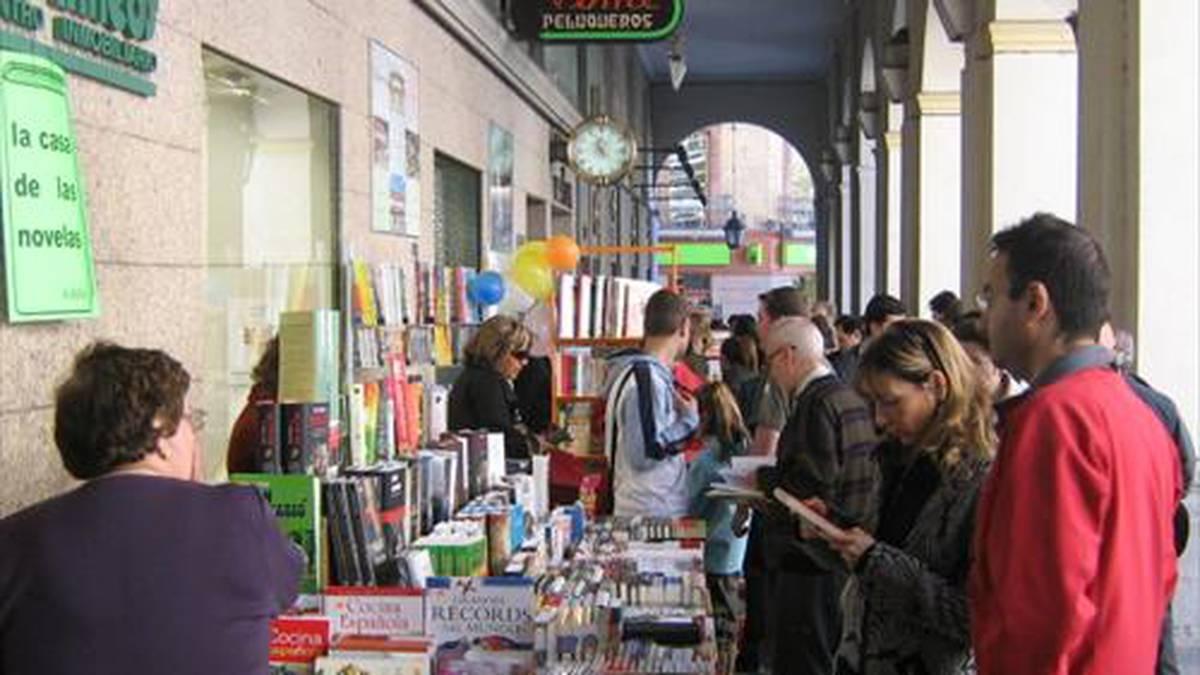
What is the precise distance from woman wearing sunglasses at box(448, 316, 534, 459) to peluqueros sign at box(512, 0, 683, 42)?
301 centimetres

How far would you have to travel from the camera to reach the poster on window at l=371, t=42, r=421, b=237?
6.67 meters

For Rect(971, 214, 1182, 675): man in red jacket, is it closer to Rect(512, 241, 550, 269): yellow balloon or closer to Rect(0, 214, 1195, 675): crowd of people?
Rect(0, 214, 1195, 675): crowd of people

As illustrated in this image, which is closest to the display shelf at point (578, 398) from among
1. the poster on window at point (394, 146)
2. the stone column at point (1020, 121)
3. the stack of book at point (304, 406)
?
the poster on window at point (394, 146)

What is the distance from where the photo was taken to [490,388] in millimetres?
7102

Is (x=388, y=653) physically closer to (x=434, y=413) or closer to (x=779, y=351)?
(x=434, y=413)

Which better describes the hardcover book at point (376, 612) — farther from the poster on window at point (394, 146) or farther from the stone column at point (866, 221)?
the stone column at point (866, 221)

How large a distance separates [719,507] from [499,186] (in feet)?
15.1

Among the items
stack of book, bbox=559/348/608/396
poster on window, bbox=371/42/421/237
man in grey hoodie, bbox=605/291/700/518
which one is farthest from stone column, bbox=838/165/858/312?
man in grey hoodie, bbox=605/291/700/518

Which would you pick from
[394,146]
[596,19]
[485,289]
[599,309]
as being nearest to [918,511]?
[394,146]

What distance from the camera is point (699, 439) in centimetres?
663

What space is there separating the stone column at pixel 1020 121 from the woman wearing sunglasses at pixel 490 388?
2992mm

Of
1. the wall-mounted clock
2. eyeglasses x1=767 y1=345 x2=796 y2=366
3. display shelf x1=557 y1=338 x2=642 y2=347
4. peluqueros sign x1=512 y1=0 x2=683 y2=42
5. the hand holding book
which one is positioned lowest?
the hand holding book

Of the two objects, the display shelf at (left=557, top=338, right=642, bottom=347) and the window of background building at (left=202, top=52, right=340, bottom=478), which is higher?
the window of background building at (left=202, top=52, right=340, bottom=478)

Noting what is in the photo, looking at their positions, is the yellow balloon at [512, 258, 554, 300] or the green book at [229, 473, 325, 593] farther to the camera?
the yellow balloon at [512, 258, 554, 300]
